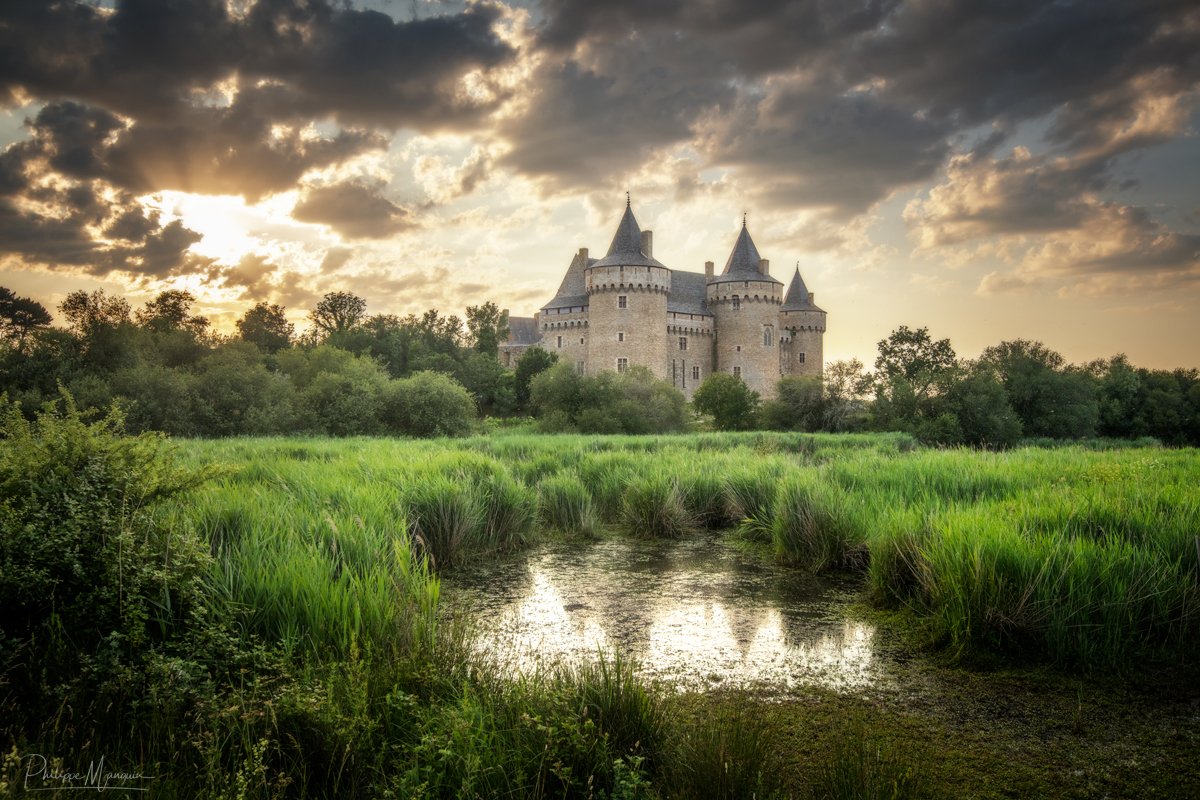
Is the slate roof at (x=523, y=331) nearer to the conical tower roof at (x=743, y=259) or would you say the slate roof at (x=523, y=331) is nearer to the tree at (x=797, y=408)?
the conical tower roof at (x=743, y=259)

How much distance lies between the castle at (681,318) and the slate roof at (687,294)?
0.35ft

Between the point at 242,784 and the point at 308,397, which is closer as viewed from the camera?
the point at 242,784

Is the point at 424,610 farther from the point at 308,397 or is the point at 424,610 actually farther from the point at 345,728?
the point at 308,397

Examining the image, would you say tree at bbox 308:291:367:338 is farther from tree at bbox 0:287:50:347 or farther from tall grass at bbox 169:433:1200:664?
tall grass at bbox 169:433:1200:664

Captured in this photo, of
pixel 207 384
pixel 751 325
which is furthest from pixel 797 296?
pixel 207 384

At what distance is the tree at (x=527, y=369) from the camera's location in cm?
4347

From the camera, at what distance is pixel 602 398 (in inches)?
1223

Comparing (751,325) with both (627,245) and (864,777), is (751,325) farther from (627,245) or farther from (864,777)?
(864,777)

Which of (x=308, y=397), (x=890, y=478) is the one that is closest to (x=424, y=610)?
(x=890, y=478)

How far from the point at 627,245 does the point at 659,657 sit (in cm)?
4503

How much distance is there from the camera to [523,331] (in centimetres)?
6606

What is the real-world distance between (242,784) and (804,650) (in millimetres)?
3320

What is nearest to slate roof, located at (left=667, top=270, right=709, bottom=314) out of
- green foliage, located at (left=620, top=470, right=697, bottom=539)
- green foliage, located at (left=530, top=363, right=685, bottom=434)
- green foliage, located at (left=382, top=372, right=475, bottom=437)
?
green foliage, located at (left=530, top=363, right=685, bottom=434)

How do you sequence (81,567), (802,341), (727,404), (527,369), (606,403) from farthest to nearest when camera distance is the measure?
(802,341) → (527,369) → (727,404) → (606,403) → (81,567)
